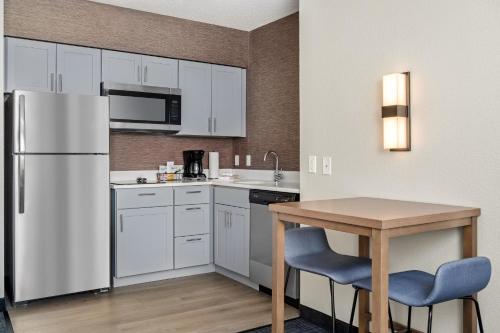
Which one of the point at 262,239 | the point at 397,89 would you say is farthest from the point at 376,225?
the point at 262,239

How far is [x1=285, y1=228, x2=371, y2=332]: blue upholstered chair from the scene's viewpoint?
2333mm

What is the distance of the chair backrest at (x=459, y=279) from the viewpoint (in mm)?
1863

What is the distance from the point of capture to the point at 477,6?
2.27m

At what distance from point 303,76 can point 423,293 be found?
6.13ft

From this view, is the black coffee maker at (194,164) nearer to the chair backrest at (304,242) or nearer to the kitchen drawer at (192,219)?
the kitchen drawer at (192,219)

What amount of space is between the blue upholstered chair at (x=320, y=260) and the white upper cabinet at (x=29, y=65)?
2.59 m

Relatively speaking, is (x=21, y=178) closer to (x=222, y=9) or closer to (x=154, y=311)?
(x=154, y=311)

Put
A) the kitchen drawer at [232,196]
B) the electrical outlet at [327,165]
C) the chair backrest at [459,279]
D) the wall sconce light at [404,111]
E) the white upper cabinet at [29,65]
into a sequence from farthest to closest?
the kitchen drawer at [232,196]
the white upper cabinet at [29,65]
the electrical outlet at [327,165]
the wall sconce light at [404,111]
the chair backrest at [459,279]

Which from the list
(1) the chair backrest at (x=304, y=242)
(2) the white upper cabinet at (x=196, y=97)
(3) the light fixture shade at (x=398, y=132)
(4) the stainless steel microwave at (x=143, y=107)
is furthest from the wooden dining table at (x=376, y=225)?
(2) the white upper cabinet at (x=196, y=97)

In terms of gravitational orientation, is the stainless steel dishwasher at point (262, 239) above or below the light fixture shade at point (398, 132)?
below

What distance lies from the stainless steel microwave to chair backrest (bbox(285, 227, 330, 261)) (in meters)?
2.23

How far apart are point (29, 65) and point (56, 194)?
1148mm

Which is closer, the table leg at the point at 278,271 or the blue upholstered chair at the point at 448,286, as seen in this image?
the blue upholstered chair at the point at 448,286

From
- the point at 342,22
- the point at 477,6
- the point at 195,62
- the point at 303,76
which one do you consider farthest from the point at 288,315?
the point at 195,62
